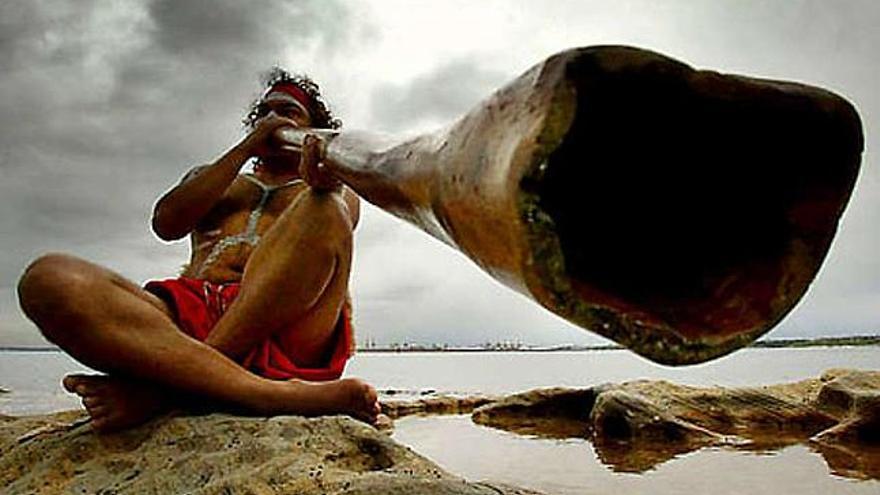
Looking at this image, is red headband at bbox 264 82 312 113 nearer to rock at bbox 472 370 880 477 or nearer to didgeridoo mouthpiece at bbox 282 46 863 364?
didgeridoo mouthpiece at bbox 282 46 863 364

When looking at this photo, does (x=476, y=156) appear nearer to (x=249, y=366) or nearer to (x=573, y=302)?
(x=573, y=302)

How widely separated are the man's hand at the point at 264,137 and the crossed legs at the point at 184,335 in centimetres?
66

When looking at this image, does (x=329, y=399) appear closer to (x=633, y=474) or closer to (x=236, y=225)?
(x=236, y=225)

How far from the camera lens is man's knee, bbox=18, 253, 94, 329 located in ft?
7.60

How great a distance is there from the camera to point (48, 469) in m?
2.29

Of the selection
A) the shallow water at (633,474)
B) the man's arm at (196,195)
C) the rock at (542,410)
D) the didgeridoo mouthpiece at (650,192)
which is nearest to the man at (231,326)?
the man's arm at (196,195)

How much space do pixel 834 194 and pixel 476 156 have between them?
449 millimetres

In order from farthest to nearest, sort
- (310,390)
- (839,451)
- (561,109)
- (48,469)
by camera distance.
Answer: (839,451)
(310,390)
(48,469)
(561,109)

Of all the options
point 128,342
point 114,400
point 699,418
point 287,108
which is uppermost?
point 287,108

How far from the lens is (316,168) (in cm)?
241

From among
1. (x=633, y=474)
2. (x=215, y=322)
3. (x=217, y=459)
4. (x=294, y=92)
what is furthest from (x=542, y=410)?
(x=217, y=459)

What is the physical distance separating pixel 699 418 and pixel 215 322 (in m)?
7.94

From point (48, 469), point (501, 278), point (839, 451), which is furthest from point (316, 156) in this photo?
point (839, 451)

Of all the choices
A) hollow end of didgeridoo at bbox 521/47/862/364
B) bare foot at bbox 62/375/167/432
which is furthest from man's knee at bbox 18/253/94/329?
hollow end of didgeridoo at bbox 521/47/862/364
